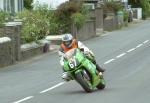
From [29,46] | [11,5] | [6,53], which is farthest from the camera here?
[11,5]

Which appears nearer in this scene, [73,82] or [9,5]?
[73,82]

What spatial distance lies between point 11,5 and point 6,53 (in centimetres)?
2121

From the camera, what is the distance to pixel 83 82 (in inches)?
593

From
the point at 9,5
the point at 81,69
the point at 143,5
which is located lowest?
the point at 143,5

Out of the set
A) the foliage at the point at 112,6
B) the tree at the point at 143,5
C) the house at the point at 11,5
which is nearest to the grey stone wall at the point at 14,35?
the house at the point at 11,5

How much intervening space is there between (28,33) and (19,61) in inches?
122

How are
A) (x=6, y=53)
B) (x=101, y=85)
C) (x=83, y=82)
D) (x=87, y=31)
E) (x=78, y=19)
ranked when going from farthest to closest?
(x=87, y=31) → (x=78, y=19) → (x=6, y=53) → (x=101, y=85) → (x=83, y=82)

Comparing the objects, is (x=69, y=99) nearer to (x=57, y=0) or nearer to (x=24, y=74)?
(x=24, y=74)

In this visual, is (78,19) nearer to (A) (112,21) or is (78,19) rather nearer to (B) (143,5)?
(A) (112,21)

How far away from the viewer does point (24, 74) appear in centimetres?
2119

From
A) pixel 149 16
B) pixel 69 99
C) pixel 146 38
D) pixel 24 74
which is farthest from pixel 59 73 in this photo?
pixel 149 16

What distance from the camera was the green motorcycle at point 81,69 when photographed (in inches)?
593

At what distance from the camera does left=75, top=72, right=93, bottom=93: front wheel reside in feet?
49.2

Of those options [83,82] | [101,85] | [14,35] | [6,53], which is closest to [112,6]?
[14,35]
